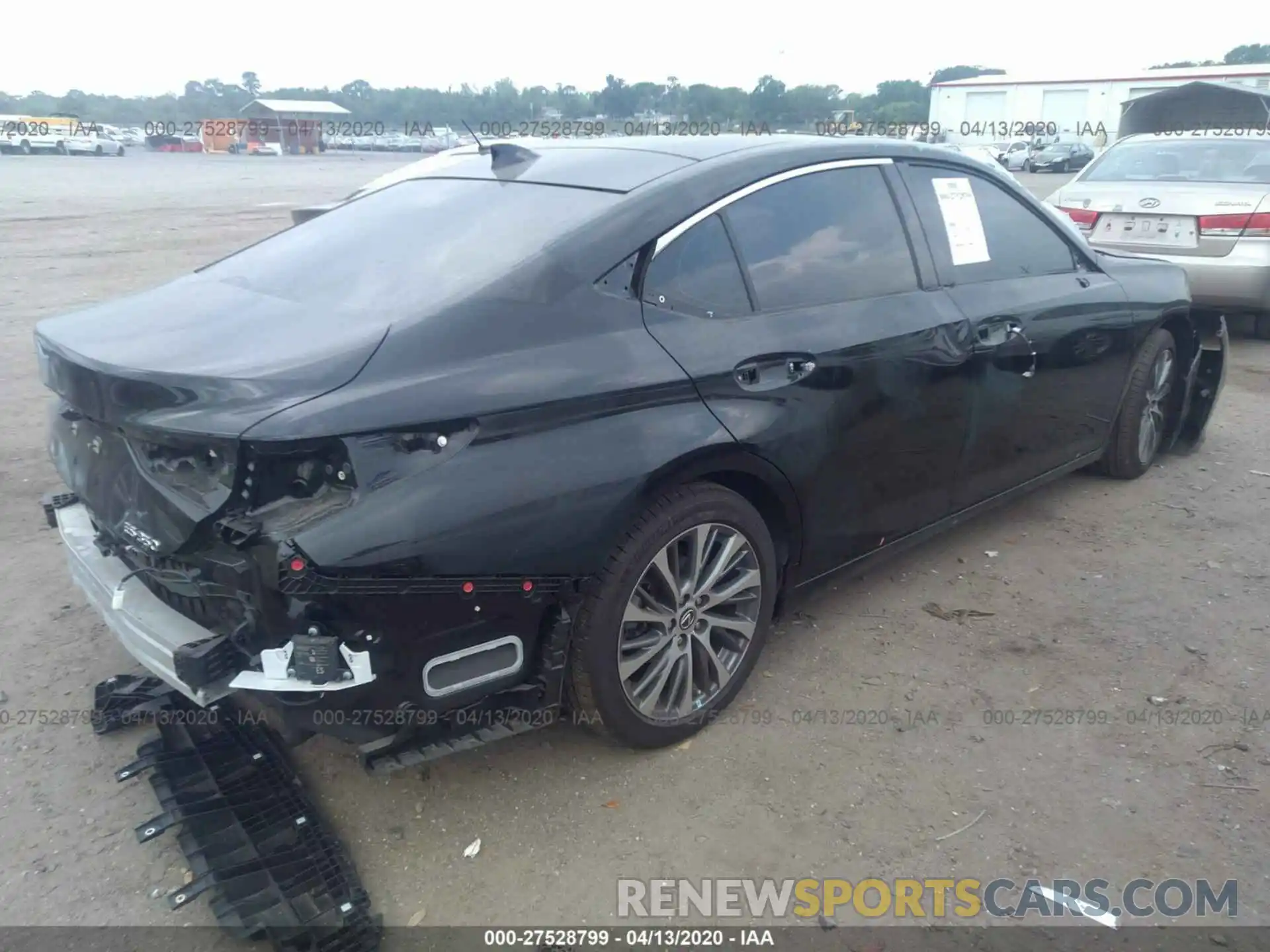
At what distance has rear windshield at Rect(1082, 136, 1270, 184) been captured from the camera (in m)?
7.62

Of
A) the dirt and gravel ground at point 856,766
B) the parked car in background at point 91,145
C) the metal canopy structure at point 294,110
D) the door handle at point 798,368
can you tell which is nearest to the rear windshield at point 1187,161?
the dirt and gravel ground at point 856,766

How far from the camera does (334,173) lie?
107 ft

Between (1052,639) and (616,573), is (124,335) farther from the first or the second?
(1052,639)

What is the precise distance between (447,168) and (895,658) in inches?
91.5

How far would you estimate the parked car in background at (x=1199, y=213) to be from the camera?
23.3ft

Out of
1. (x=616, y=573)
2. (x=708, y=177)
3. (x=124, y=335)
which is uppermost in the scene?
(x=708, y=177)

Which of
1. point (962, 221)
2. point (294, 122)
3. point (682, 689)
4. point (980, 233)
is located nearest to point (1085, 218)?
point (980, 233)

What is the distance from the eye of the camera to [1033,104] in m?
47.2

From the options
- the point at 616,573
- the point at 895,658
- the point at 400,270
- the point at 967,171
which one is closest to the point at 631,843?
the point at 616,573

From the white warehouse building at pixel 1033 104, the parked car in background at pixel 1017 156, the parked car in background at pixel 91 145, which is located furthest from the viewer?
the parked car in background at pixel 91 145

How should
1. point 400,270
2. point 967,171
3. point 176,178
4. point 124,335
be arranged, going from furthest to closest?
point 176,178
point 967,171
point 400,270
point 124,335

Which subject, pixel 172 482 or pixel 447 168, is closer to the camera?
pixel 172 482

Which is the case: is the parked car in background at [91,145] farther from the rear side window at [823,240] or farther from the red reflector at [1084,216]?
the rear side window at [823,240]

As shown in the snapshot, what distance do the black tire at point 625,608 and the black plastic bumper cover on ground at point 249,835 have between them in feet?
2.47
